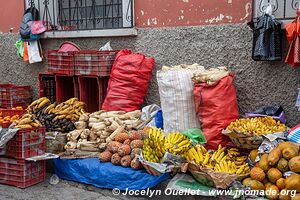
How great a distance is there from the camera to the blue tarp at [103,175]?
4.55 metres

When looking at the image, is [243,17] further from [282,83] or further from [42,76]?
[42,76]

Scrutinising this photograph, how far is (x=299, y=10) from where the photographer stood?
464cm

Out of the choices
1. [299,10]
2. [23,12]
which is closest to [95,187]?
[299,10]

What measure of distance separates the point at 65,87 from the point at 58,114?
3.86ft

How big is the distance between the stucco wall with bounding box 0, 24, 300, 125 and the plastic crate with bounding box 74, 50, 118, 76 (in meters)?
0.56

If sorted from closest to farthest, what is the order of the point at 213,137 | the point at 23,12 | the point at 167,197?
the point at 167,197 → the point at 213,137 → the point at 23,12

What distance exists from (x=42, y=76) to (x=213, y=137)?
3.63 m

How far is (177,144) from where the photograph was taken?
4598 mm

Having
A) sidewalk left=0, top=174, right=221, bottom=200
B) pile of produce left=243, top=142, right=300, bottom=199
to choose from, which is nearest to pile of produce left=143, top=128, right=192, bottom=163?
sidewalk left=0, top=174, right=221, bottom=200

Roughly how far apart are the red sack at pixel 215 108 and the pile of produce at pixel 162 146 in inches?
15.4

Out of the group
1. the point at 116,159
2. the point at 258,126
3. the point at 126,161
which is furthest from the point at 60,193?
the point at 258,126

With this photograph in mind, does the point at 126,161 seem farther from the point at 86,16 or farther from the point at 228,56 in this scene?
the point at 86,16

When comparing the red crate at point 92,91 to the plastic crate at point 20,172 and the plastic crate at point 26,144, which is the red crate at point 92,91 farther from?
the plastic crate at point 20,172

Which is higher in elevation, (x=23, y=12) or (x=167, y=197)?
(x=23, y=12)
